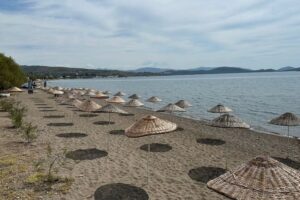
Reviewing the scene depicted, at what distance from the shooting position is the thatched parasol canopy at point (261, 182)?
4.90 metres

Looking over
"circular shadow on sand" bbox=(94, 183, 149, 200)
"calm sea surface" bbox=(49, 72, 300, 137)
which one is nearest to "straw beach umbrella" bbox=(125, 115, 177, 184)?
"circular shadow on sand" bbox=(94, 183, 149, 200)

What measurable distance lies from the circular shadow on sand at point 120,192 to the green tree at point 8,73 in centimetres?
4784

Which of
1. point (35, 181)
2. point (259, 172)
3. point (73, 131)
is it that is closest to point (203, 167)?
point (35, 181)

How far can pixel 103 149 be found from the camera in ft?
47.2

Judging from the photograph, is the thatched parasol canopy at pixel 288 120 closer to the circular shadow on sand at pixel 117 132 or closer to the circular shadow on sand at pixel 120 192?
the circular shadow on sand at pixel 120 192

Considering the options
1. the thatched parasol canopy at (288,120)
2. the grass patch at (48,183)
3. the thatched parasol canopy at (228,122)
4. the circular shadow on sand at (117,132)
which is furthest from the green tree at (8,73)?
the thatched parasol canopy at (288,120)

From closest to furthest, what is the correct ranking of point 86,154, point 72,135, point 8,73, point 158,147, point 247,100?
point 86,154, point 158,147, point 72,135, point 8,73, point 247,100

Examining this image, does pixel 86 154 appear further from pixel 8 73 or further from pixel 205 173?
pixel 8 73

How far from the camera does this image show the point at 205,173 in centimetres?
1116

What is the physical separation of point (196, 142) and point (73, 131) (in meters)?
7.31

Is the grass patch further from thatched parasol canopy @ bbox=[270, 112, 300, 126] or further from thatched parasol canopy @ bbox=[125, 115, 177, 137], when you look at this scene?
thatched parasol canopy @ bbox=[270, 112, 300, 126]

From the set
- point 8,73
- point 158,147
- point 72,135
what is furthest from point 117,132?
point 8,73

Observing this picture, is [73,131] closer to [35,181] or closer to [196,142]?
[196,142]

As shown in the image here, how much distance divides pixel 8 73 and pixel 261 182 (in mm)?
54176
